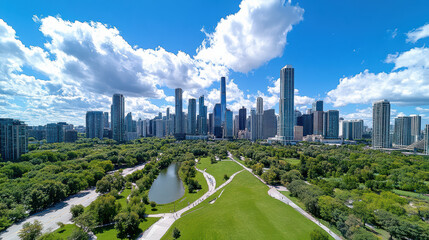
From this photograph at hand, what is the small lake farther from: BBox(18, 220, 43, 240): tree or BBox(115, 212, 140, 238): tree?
BBox(18, 220, 43, 240): tree

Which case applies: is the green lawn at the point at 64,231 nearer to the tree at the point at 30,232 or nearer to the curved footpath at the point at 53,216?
the curved footpath at the point at 53,216

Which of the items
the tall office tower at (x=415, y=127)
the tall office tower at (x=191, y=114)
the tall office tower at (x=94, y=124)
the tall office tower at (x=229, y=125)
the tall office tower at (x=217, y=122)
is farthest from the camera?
the tall office tower at (x=217, y=122)

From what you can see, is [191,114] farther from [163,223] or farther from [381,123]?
[381,123]

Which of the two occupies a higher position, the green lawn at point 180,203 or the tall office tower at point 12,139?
the tall office tower at point 12,139

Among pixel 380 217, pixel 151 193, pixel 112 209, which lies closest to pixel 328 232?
pixel 380 217

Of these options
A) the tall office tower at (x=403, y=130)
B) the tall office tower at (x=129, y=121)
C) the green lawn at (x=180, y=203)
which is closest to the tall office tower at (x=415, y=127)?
the tall office tower at (x=403, y=130)

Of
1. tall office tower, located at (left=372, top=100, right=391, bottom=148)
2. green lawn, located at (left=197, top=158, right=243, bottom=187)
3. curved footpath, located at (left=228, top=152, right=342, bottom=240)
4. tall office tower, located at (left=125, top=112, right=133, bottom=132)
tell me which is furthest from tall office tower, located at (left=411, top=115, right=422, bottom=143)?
tall office tower, located at (left=125, top=112, right=133, bottom=132)

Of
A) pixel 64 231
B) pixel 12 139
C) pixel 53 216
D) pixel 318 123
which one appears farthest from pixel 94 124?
pixel 318 123
